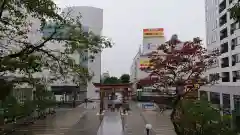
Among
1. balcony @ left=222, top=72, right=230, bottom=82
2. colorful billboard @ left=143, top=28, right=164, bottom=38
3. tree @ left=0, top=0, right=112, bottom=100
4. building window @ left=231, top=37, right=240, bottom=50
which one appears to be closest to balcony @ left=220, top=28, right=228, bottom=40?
building window @ left=231, top=37, right=240, bottom=50

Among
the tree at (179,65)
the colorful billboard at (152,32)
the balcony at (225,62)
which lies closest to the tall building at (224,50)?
the balcony at (225,62)

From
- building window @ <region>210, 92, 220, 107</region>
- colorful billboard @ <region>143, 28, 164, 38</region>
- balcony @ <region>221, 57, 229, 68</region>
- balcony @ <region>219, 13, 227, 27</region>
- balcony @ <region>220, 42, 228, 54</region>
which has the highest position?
colorful billboard @ <region>143, 28, 164, 38</region>

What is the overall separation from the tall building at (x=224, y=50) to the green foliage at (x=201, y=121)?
38.5 feet

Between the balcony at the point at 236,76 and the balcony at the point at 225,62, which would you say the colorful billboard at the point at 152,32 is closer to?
the balcony at the point at 225,62

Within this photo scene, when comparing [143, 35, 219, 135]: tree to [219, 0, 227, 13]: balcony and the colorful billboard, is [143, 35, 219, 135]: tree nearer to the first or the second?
[219, 0, 227, 13]: balcony

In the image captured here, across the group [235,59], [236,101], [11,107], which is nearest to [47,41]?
[11,107]

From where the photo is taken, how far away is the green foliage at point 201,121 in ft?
33.7

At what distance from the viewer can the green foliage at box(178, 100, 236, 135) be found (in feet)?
33.7

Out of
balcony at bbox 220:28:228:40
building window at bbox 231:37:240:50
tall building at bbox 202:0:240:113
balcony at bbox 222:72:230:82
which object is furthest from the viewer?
balcony at bbox 220:28:228:40

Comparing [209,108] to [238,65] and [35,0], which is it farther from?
[238,65]

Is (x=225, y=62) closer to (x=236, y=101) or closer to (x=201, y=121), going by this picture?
(x=236, y=101)

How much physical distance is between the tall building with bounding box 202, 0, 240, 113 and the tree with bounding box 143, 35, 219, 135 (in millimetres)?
11410

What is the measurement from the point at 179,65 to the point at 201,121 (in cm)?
229

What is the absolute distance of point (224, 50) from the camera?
2814 cm
